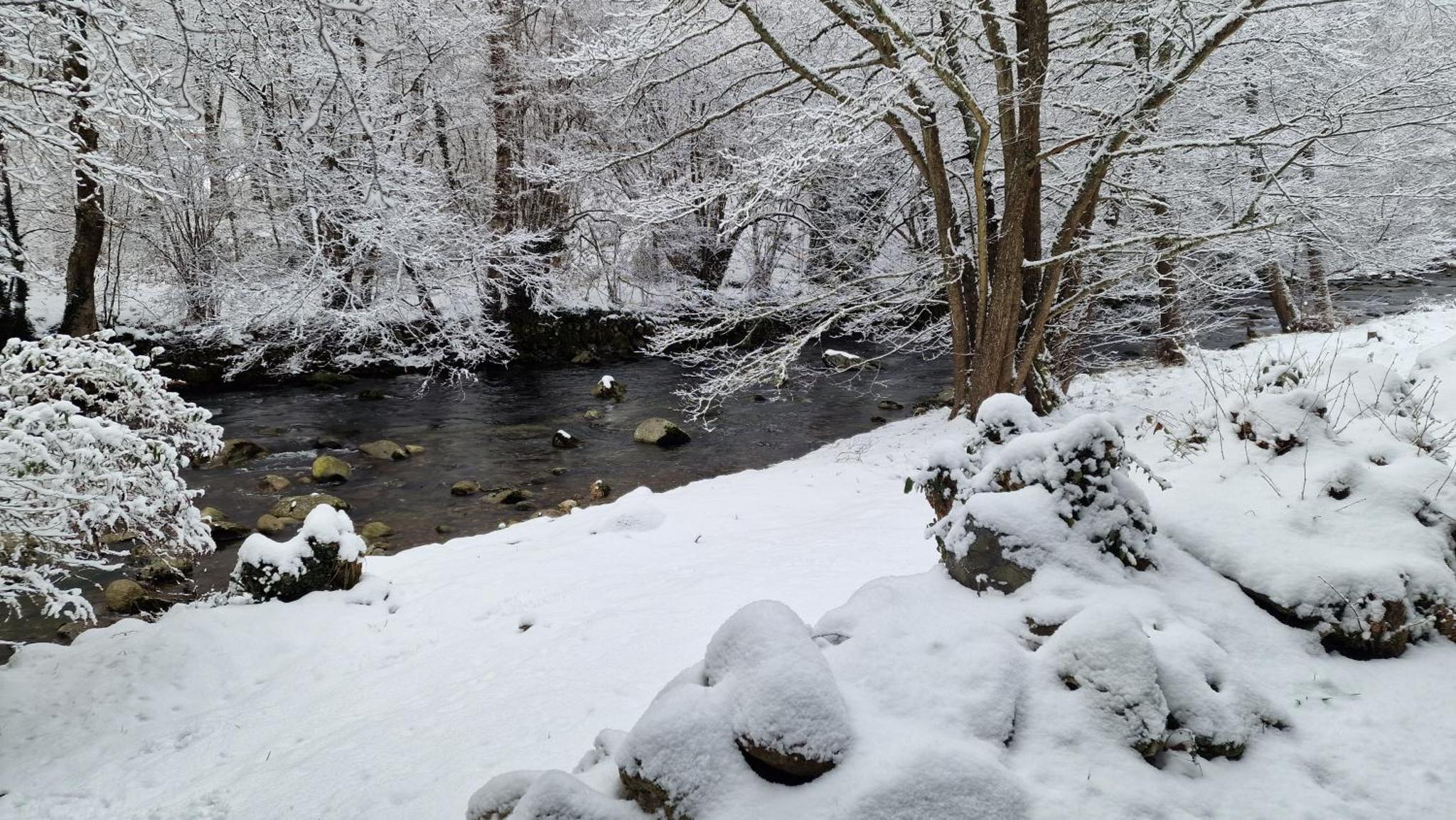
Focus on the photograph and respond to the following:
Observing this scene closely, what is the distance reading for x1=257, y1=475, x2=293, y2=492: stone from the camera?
8.77 meters

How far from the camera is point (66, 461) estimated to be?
346 cm

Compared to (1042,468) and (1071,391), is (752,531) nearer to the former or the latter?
(1042,468)

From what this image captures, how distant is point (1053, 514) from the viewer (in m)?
2.77

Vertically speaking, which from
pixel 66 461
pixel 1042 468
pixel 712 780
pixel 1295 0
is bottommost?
pixel 712 780

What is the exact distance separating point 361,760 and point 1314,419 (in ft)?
14.7

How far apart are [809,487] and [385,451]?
6507 millimetres

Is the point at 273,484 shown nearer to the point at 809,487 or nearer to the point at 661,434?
the point at 661,434

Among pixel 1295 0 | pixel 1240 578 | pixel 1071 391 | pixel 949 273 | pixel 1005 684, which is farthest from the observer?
pixel 1071 391

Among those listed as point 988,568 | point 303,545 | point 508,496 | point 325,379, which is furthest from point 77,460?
point 325,379

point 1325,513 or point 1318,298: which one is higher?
point 1318,298

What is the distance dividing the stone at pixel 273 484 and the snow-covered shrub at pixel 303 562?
4322 millimetres

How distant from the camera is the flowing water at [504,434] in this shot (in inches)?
330

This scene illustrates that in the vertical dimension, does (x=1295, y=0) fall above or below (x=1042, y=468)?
above

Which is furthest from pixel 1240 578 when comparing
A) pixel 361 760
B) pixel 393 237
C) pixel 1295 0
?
pixel 393 237
